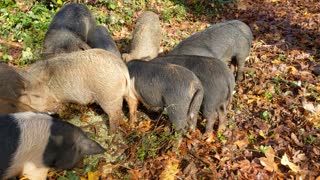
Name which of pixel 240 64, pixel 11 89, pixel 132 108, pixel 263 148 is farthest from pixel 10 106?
pixel 240 64

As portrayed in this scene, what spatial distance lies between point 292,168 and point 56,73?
143 inches

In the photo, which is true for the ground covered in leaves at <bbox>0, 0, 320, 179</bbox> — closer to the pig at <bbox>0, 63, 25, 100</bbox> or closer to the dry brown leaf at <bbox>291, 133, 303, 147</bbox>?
the dry brown leaf at <bbox>291, 133, 303, 147</bbox>

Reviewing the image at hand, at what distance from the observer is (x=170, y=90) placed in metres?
5.12

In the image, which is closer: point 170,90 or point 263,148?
point 263,148

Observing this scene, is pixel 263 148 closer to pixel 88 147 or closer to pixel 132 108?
A: pixel 132 108

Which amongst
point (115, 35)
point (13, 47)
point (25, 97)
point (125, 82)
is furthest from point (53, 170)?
point (115, 35)

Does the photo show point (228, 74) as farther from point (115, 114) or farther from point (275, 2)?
point (275, 2)

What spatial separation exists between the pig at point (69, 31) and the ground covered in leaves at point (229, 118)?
0.55 metres

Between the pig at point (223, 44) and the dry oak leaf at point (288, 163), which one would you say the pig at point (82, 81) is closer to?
the pig at point (223, 44)

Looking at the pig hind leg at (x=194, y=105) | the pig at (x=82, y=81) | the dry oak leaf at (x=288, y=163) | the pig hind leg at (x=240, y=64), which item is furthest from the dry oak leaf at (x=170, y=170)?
the pig hind leg at (x=240, y=64)

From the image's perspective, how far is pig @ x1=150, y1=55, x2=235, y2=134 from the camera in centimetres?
530

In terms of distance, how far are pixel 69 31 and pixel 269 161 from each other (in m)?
4.57

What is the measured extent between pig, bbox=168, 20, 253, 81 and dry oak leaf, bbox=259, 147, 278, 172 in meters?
2.42

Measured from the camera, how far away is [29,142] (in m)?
4.03
